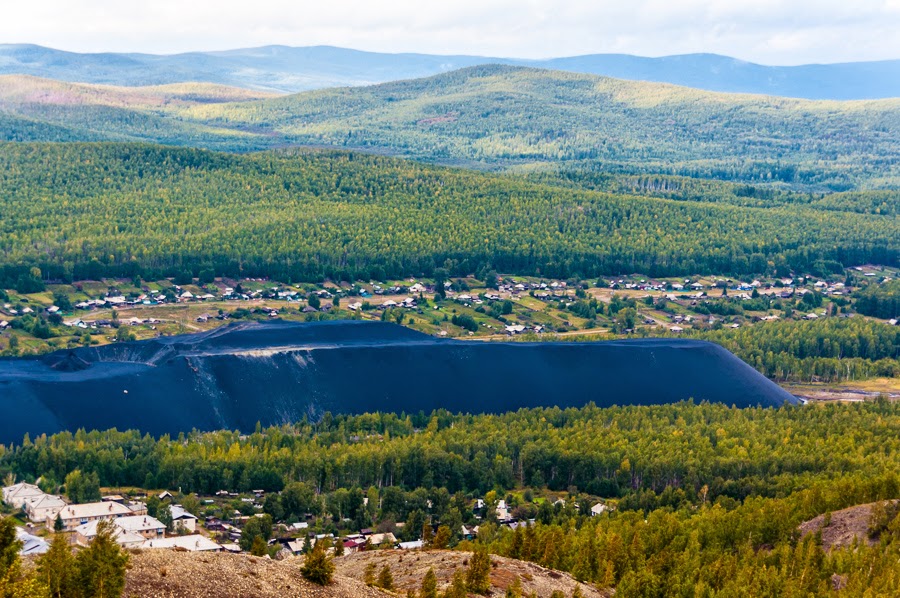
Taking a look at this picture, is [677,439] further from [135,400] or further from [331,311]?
[331,311]

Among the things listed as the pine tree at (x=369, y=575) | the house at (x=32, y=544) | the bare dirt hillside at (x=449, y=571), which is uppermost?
the pine tree at (x=369, y=575)

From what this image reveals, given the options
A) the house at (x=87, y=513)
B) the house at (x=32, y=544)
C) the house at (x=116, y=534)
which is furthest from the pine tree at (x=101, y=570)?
the house at (x=87, y=513)

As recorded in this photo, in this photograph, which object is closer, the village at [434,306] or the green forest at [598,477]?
the green forest at [598,477]

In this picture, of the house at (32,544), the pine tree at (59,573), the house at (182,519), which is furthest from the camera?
the house at (182,519)

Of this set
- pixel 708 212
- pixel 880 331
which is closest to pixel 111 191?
pixel 708 212

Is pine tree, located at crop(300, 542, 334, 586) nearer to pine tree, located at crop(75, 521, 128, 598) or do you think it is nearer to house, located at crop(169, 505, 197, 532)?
pine tree, located at crop(75, 521, 128, 598)

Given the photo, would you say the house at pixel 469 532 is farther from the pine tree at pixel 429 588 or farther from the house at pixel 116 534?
the pine tree at pixel 429 588
